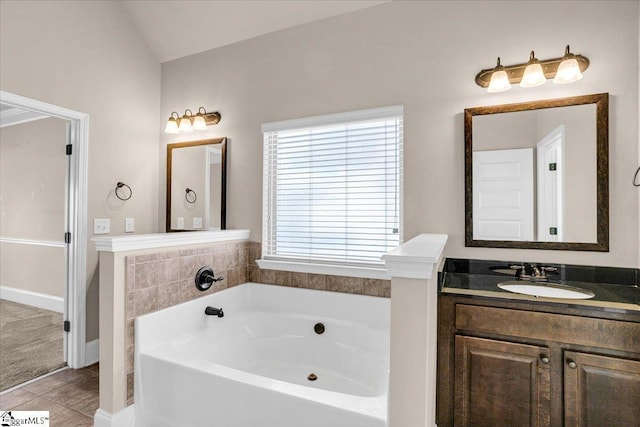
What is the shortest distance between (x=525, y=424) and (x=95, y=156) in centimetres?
343

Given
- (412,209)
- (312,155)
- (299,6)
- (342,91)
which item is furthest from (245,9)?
(412,209)

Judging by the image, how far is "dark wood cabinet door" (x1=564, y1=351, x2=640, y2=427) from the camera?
148 centimetres

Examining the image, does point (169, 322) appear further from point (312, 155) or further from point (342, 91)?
point (342, 91)

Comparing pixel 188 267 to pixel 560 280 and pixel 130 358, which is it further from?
pixel 560 280

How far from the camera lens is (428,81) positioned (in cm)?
237

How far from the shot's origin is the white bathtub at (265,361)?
1.46 m

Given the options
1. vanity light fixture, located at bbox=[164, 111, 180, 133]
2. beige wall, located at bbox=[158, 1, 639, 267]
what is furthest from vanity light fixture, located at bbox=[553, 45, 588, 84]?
vanity light fixture, located at bbox=[164, 111, 180, 133]

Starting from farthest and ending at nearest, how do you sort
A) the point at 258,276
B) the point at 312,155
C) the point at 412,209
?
the point at 258,276
the point at 312,155
the point at 412,209

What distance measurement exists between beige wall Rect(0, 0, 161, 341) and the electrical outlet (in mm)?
37

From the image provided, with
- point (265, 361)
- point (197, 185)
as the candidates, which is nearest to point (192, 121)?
point (197, 185)

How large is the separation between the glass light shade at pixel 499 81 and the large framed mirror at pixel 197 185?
2144mm

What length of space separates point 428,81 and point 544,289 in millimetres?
1502

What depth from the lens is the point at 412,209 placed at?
94.5 inches

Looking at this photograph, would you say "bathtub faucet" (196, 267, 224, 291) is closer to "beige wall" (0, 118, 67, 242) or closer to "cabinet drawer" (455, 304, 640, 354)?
"cabinet drawer" (455, 304, 640, 354)
